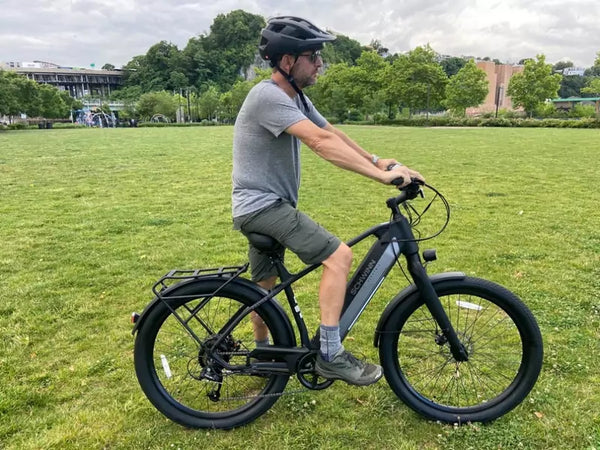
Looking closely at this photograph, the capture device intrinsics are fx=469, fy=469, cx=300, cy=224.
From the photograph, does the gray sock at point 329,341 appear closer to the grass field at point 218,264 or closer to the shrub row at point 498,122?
the grass field at point 218,264

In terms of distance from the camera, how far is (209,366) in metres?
3.12

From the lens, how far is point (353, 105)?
74.6 metres

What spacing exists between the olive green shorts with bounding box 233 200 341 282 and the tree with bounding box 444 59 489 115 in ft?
222

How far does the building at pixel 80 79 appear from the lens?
157875mm

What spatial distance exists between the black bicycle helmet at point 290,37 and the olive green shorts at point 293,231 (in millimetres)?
876

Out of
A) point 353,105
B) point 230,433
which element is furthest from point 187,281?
point 353,105

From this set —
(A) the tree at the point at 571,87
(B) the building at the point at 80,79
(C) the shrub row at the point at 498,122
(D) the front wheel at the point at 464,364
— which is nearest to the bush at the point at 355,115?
(C) the shrub row at the point at 498,122

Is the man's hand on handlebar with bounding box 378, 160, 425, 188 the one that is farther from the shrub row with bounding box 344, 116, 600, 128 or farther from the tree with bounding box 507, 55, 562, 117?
the tree with bounding box 507, 55, 562, 117

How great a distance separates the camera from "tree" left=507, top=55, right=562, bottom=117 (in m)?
61.3

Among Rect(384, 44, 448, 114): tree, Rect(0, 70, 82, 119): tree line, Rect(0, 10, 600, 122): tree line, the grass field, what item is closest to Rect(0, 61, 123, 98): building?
Rect(0, 10, 600, 122): tree line

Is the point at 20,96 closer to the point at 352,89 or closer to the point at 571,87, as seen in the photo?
the point at 352,89

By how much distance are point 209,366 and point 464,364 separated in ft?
6.38

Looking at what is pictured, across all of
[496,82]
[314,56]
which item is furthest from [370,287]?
[496,82]

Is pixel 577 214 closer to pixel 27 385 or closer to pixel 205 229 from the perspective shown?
pixel 205 229
